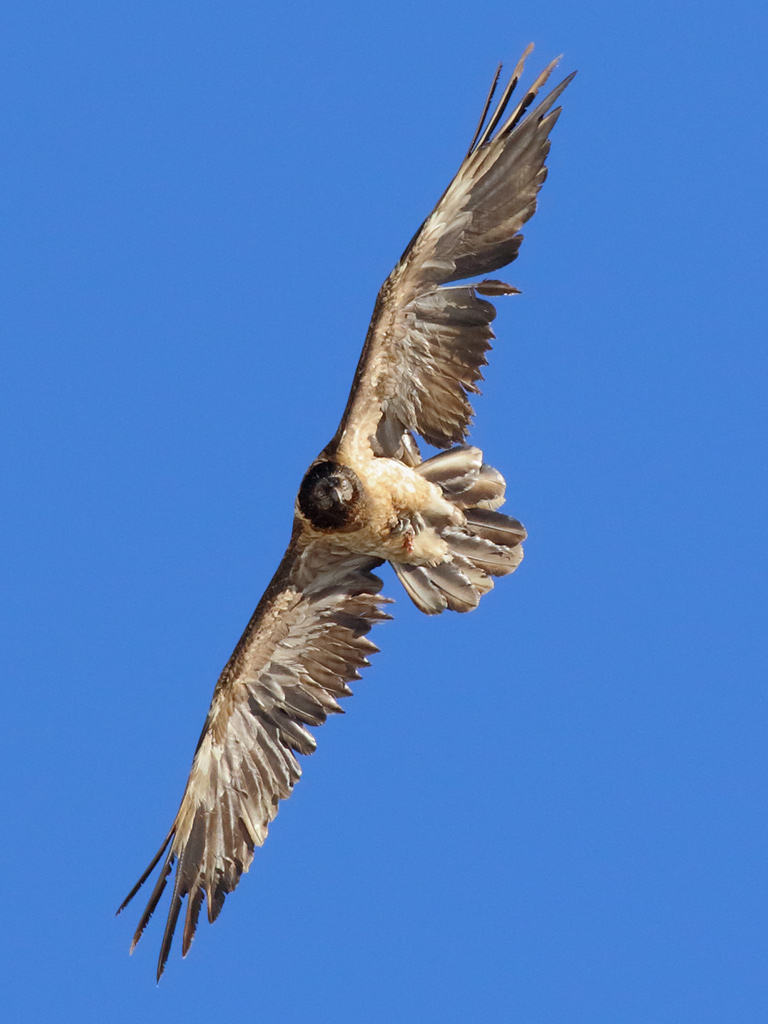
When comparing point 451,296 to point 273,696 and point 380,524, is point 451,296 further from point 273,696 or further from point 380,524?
point 273,696

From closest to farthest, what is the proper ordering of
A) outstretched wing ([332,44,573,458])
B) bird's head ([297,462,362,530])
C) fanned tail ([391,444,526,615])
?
outstretched wing ([332,44,573,458]) → bird's head ([297,462,362,530]) → fanned tail ([391,444,526,615])

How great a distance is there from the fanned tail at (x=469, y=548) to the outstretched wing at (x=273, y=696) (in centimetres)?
25

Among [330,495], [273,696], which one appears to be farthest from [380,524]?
[273,696]

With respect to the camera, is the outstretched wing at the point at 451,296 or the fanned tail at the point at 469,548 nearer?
the outstretched wing at the point at 451,296

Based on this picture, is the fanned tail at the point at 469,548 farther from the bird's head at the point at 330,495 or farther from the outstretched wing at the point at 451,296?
the bird's head at the point at 330,495

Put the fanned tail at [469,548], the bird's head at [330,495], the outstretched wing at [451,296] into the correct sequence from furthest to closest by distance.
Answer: the fanned tail at [469,548]
the bird's head at [330,495]
the outstretched wing at [451,296]

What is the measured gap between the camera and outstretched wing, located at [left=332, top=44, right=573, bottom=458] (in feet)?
28.0

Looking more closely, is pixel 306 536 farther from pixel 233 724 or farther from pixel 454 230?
pixel 454 230

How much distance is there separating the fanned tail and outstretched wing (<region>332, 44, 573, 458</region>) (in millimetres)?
212

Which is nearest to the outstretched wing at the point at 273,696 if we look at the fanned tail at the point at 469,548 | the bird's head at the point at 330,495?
the fanned tail at the point at 469,548

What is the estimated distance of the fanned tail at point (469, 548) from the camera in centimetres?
915

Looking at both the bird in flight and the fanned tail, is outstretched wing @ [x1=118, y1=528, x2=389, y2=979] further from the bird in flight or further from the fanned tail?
the fanned tail

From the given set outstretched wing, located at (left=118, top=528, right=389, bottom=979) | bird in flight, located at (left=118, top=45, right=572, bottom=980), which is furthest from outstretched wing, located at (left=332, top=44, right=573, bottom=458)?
outstretched wing, located at (left=118, top=528, right=389, bottom=979)

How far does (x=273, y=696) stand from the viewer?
30.8 ft
